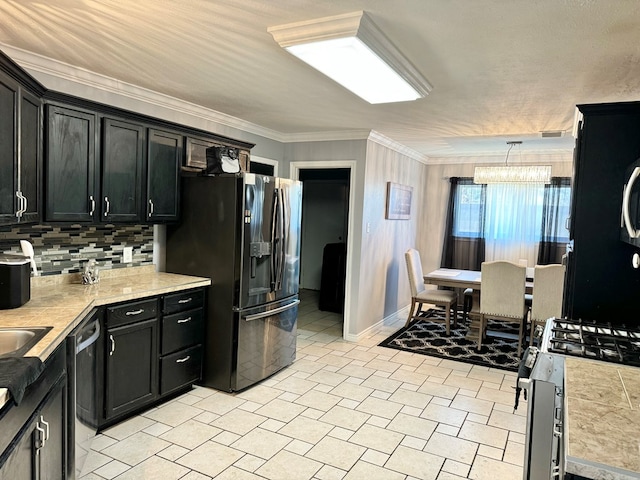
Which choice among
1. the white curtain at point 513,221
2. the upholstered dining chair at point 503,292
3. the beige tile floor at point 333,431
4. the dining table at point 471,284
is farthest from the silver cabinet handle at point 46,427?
the white curtain at point 513,221

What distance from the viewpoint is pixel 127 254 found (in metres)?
3.48

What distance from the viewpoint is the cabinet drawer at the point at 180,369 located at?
3.16 meters

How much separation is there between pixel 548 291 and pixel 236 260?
3169mm

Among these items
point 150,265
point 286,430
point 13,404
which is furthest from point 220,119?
point 13,404

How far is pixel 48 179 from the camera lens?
2.60m

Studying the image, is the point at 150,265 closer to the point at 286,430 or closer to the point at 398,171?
the point at 286,430

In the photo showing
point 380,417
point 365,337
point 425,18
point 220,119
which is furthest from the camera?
point 365,337

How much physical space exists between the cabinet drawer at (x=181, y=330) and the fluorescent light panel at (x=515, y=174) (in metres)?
3.64

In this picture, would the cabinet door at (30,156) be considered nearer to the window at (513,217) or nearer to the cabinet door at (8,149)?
the cabinet door at (8,149)

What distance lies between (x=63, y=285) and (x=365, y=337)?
10.6ft

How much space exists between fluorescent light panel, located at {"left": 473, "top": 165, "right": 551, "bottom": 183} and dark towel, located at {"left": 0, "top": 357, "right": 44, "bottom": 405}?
190 inches

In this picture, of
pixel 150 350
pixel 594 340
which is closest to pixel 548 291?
pixel 594 340

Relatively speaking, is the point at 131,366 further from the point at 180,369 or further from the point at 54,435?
the point at 54,435

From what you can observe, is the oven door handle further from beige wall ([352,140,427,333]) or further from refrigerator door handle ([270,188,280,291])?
beige wall ([352,140,427,333])
